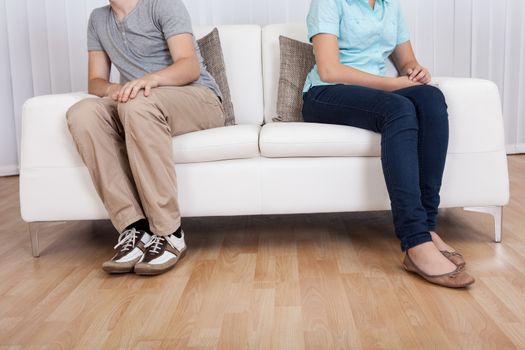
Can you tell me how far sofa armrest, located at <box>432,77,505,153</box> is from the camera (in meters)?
2.10

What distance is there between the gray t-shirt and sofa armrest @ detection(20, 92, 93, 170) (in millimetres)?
322

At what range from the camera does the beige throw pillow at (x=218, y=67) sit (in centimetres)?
255

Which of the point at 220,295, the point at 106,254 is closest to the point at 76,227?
the point at 106,254

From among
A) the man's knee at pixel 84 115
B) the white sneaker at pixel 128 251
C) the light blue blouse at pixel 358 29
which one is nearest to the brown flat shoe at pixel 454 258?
the light blue blouse at pixel 358 29

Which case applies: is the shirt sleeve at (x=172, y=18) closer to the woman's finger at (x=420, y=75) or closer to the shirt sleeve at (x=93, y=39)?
the shirt sleeve at (x=93, y=39)

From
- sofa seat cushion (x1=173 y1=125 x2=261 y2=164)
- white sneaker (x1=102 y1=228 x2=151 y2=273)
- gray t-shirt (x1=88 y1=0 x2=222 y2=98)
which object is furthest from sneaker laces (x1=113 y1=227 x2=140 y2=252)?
gray t-shirt (x1=88 y1=0 x2=222 y2=98)

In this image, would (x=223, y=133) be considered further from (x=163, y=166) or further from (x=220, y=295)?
(x=220, y=295)

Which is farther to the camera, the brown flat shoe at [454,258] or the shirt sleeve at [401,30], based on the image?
the shirt sleeve at [401,30]

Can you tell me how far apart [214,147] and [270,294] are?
1.91 feet

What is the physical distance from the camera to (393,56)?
100 inches

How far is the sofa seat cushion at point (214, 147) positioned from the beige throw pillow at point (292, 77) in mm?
401

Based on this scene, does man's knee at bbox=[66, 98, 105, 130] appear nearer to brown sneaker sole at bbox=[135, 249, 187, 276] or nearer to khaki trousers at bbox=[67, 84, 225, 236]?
khaki trousers at bbox=[67, 84, 225, 236]

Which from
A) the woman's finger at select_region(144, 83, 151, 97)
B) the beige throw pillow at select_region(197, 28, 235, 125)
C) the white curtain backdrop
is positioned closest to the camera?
the woman's finger at select_region(144, 83, 151, 97)

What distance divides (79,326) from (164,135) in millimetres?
653
